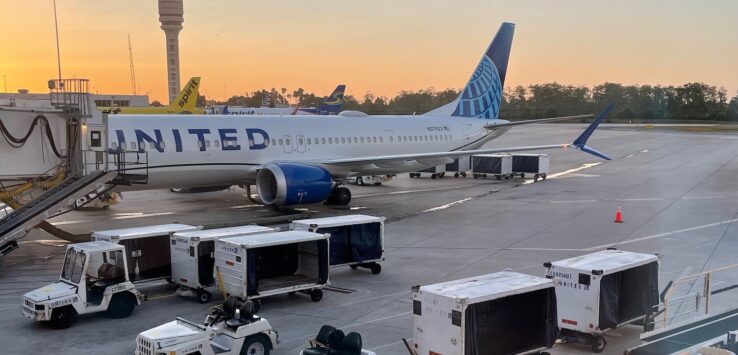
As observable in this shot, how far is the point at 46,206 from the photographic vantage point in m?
17.6

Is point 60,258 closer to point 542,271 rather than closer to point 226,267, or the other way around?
point 226,267

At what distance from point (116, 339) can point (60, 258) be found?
810 centimetres

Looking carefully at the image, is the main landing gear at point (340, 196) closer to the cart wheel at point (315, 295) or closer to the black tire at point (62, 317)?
the cart wheel at point (315, 295)

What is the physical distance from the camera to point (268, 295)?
1396 centimetres

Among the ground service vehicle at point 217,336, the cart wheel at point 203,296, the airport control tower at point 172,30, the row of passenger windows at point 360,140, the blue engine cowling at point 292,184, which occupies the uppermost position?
→ the airport control tower at point 172,30

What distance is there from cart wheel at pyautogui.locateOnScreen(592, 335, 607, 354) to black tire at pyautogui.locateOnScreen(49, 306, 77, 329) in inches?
370

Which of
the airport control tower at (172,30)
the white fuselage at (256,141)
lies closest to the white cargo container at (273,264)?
the white fuselage at (256,141)

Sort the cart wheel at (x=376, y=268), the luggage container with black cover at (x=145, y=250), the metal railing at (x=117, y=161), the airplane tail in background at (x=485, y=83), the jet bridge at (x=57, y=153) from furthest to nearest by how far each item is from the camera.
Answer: the airplane tail in background at (x=485, y=83)
the metal railing at (x=117, y=161)
the jet bridge at (x=57, y=153)
the cart wheel at (x=376, y=268)
the luggage container with black cover at (x=145, y=250)

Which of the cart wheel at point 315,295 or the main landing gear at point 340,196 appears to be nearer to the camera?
the cart wheel at point 315,295

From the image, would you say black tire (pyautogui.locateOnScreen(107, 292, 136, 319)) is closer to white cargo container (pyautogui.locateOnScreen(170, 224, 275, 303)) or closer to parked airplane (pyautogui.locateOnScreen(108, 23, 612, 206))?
white cargo container (pyautogui.locateOnScreen(170, 224, 275, 303))

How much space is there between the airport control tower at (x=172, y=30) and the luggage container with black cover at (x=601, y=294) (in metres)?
187

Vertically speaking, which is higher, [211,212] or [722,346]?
[722,346]

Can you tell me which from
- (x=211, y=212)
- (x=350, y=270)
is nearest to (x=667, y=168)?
(x=211, y=212)

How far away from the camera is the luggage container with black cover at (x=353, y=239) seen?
1659 centimetres
